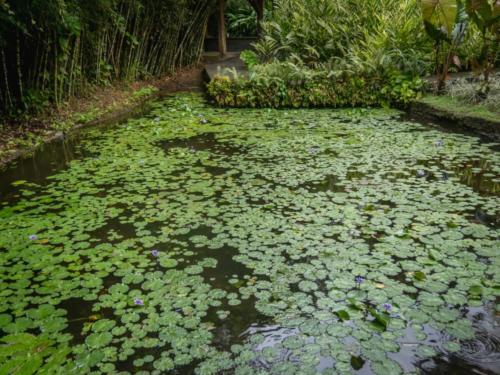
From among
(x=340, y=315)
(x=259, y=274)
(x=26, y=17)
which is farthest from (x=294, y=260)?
(x=26, y=17)

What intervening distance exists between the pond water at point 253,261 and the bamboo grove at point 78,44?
1520 mm

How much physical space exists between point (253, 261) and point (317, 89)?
5.87m

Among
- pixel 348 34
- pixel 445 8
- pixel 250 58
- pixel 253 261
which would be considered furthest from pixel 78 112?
pixel 348 34

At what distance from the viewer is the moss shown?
21.3ft

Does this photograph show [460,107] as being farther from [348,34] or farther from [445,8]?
[348,34]

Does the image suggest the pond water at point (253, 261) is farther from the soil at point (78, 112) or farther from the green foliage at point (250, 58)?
the green foliage at point (250, 58)

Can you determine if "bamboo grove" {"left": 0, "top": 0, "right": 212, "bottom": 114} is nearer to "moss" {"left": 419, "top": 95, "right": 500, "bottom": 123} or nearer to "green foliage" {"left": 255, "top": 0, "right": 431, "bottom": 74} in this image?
"green foliage" {"left": 255, "top": 0, "right": 431, "bottom": 74}

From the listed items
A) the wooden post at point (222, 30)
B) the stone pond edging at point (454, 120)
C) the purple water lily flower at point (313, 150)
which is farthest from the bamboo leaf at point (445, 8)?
the wooden post at point (222, 30)

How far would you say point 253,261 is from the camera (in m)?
3.20

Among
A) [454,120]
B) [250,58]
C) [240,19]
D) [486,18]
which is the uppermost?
[486,18]

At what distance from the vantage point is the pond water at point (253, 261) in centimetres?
234

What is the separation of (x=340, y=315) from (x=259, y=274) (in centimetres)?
68

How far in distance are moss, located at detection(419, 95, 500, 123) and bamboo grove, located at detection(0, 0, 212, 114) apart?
5595mm

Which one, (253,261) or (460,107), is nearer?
(253,261)
